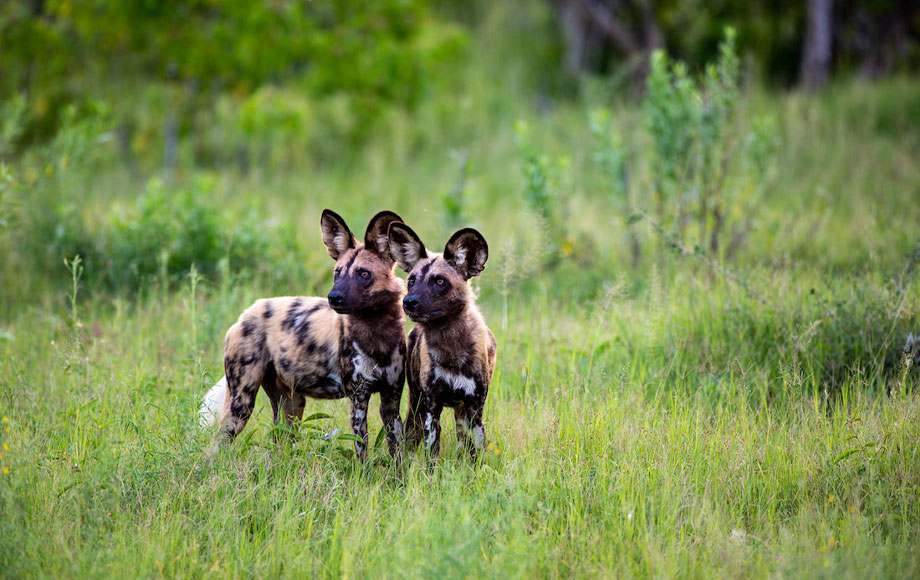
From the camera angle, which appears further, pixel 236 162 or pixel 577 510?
pixel 236 162

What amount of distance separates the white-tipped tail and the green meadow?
136 millimetres

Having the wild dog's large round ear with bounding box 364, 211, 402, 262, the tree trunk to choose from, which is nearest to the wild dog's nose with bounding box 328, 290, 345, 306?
the wild dog's large round ear with bounding box 364, 211, 402, 262

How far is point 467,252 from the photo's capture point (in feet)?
13.4

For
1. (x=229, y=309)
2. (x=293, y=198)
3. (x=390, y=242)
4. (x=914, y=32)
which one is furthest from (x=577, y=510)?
(x=914, y=32)

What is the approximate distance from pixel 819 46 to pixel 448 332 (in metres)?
13.4

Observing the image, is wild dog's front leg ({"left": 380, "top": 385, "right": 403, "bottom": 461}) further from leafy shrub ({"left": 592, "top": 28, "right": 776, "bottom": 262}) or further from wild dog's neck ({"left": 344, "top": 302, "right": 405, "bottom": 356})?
leafy shrub ({"left": 592, "top": 28, "right": 776, "bottom": 262})

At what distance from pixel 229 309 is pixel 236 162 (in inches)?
323

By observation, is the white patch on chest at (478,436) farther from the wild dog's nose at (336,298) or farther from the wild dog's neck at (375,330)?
the wild dog's nose at (336,298)

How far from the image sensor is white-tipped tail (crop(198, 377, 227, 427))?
430 cm

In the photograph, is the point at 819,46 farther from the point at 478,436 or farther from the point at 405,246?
the point at 478,436

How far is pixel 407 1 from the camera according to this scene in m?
12.3

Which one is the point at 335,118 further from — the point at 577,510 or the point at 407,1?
the point at 577,510

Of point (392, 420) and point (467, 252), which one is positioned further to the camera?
point (392, 420)

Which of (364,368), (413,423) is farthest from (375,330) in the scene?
(413,423)
